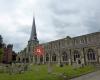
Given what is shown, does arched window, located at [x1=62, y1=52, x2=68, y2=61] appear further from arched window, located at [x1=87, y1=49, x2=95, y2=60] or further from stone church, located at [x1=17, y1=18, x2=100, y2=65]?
arched window, located at [x1=87, y1=49, x2=95, y2=60]

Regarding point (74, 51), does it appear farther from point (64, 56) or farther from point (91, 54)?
point (91, 54)

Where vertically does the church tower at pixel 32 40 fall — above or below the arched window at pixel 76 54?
above

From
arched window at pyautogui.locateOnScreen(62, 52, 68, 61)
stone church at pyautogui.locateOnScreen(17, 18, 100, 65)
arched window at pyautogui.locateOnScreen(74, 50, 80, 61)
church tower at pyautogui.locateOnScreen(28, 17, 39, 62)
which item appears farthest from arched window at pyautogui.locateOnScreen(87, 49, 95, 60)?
church tower at pyautogui.locateOnScreen(28, 17, 39, 62)

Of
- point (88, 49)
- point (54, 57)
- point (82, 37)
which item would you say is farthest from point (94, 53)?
point (54, 57)

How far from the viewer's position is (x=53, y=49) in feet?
195

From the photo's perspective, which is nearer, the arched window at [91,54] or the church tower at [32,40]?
the arched window at [91,54]

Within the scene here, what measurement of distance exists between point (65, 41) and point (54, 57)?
7.75m

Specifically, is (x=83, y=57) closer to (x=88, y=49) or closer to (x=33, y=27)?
(x=88, y=49)

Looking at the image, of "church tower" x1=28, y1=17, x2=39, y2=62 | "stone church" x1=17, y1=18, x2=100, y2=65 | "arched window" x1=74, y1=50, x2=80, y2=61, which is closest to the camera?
"stone church" x1=17, y1=18, x2=100, y2=65

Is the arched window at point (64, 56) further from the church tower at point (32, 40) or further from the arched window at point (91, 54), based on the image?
the church tower at point (32, 40)

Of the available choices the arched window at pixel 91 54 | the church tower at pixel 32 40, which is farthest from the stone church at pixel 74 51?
the church tower at pixel 32 40

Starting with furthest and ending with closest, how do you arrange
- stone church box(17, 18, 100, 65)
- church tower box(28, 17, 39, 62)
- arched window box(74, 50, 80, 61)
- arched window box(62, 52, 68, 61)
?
church tower box(28, 17, 39, 62), arched window box(62, 52, 68, 61), arched window box(74, 50, 80, 61), stone church box(17, 18, 100, 65)

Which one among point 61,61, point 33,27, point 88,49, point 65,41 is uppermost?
point 33,27

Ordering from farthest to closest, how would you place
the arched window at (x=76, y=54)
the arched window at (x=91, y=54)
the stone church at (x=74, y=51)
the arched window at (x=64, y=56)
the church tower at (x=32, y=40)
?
the church tower at (x=32, y=40) < the arched window at (x=64, y=56) < the arched window at (x=76, y=54) < the stone church at (x=74, y=51) < the arched window at (x=91, y=54)
